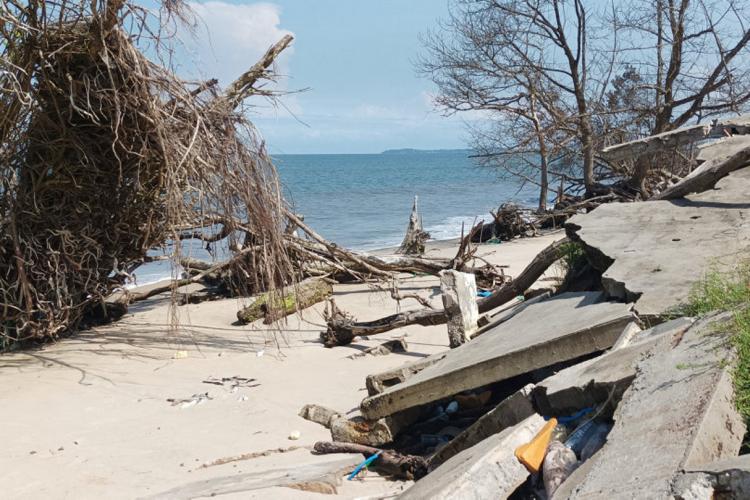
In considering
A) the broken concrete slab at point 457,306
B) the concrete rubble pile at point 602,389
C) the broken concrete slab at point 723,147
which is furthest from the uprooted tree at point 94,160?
the broken concrete slab at point 723,147

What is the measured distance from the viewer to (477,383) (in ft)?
15.5

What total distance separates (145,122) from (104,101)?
1.45ft

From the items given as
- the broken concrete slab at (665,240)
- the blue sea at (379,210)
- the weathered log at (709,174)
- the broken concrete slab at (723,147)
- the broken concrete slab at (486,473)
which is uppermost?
the broken concrete slab at (723,147)

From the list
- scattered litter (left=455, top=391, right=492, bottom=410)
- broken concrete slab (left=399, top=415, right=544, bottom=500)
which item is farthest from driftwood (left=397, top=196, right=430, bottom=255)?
broken concrete slab (left=399, top=415, right=544, bottom=500)

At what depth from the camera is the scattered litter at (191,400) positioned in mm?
6741

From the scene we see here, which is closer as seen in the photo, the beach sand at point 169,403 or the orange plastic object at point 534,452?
the orange plastic object at point 534,452

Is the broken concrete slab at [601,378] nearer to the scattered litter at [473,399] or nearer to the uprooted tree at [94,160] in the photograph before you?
the scattered litter at [473,399]

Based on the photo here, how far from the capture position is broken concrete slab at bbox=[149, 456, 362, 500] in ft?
14.6

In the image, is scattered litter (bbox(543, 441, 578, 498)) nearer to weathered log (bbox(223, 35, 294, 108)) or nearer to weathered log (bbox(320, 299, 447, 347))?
A: weathered log (bbox(320, 299, 447, 347))

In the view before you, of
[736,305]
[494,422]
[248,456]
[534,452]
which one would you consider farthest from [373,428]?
[736,305]

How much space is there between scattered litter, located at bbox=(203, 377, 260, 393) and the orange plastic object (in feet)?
13.3

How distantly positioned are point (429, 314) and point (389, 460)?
11.0 feet

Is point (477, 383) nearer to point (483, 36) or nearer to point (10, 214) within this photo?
point (10, 214)

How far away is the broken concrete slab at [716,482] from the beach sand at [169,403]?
226cm
